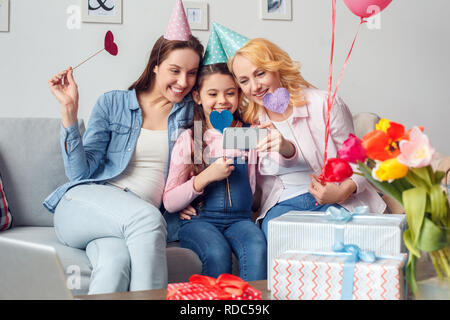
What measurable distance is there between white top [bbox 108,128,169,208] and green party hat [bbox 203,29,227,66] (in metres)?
0.30

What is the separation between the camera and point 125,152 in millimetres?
1683

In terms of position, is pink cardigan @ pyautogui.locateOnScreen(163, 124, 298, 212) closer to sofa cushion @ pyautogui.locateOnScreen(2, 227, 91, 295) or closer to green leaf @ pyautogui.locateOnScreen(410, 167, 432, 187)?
sofa cushion @ pyautogui.locateOnScreen(2, 227, 91, 295)

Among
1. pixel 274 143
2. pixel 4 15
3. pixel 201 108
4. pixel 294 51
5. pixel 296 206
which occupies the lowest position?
pixel 296 206

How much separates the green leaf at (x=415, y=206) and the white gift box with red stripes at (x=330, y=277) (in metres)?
0.09

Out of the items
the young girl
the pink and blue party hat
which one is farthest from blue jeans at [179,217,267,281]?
the pink and blue party hat

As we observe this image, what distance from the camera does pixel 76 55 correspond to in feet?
6.93

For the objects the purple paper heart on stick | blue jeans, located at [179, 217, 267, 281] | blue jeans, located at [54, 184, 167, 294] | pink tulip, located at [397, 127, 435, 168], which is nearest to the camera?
pink tulip, located at [397, 127, 435, 168]

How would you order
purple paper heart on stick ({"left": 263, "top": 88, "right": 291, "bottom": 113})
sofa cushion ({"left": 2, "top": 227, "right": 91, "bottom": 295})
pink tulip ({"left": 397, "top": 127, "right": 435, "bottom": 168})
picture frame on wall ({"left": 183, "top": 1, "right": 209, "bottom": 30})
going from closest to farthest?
pink tulip ({"left": 397, "top": 127, "right": 435, "bottom": 168})
sofa cushion ({"left": 2, "top": 227, "right": 91, "bottom": 295})
purple paper heart on stick ({"left": 263, "top": 88, "right": 291, "bottom": 113})
picture frame on wall ({"left": 183, "top": 1, "right": 209, "bottom": 30})

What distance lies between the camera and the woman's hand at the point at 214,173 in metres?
1.61

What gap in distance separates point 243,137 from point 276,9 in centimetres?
90

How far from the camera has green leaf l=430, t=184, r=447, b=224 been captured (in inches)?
31.0

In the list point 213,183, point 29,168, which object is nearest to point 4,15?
point 29,168

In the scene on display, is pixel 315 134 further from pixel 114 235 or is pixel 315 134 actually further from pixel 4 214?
pixel 4 214

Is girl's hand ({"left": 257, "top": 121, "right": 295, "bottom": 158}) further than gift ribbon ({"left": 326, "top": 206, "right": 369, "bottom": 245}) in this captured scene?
Yes
